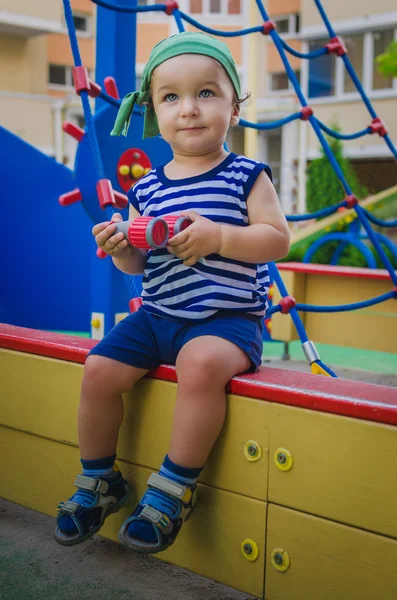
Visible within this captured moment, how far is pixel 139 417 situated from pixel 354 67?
9632 millimetres

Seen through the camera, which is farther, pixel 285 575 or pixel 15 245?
pixel 15 245

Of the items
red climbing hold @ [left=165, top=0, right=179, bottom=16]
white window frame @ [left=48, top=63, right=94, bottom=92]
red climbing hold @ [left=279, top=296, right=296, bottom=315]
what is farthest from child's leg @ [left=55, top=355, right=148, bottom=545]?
white window frame @ [left=48, top=63, right=94, bottom=92]

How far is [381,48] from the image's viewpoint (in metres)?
9.59

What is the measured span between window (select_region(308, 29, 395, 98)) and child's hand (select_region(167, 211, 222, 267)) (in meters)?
9.26

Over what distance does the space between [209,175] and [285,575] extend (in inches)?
24.7

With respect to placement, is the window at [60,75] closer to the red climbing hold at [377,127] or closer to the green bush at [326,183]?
the green bush at [326,183]

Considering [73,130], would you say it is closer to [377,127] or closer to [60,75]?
[377,127]

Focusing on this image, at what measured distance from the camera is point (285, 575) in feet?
3.38

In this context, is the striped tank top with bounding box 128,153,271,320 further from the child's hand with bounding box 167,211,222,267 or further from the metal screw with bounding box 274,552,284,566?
the metal screw with bounding box 274,552,284,566

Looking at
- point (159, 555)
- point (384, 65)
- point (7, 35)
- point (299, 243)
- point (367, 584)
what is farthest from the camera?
point (7, 35)

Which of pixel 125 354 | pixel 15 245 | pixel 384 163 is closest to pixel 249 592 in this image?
pixel 125 354

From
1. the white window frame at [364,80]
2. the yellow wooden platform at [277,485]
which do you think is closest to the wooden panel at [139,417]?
the yellow wooden platform at [277,485]

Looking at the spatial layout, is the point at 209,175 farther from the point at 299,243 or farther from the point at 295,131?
the point at 295,131

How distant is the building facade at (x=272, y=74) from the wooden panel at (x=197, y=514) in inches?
330
